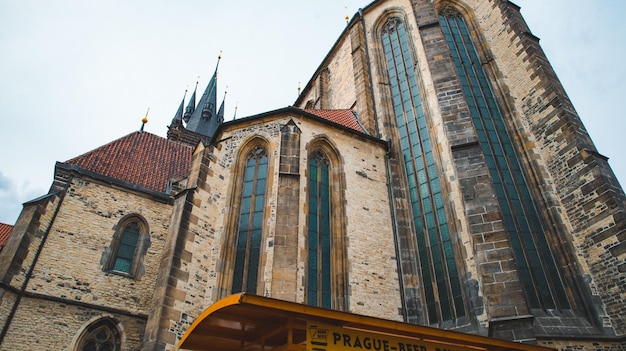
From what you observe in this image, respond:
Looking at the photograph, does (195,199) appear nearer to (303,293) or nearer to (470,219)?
(303,293)

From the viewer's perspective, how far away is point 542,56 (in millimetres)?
12641

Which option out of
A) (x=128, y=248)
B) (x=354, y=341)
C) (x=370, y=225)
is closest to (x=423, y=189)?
(x=370, y=225)

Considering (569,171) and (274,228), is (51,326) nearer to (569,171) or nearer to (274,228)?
(274,228)

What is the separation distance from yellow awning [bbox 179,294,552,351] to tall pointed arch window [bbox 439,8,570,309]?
3.53 m

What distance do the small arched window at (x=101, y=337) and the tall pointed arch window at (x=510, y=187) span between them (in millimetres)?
9699

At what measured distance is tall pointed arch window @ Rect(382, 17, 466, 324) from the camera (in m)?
9.71

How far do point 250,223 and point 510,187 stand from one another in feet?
23.1

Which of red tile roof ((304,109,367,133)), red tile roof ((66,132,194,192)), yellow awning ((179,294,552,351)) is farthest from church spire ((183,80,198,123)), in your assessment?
yellow awning ((179,294,552,351))

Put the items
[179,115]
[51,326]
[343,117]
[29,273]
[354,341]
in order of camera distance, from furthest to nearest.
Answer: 1. [179,115]
2. [343,117]
3. [29,273]
4. [51,326]
5. [354,341]

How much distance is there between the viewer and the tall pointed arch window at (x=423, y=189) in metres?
9.71

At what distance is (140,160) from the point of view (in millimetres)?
13812

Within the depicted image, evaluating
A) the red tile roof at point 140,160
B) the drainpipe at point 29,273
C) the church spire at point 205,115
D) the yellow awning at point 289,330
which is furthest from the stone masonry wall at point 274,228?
the church spire at point 205,115

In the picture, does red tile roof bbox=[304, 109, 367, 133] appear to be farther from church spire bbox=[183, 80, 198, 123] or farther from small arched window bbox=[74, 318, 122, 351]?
church spire bbox=[183, 80, 198, 123]

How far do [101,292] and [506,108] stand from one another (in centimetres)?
1281
